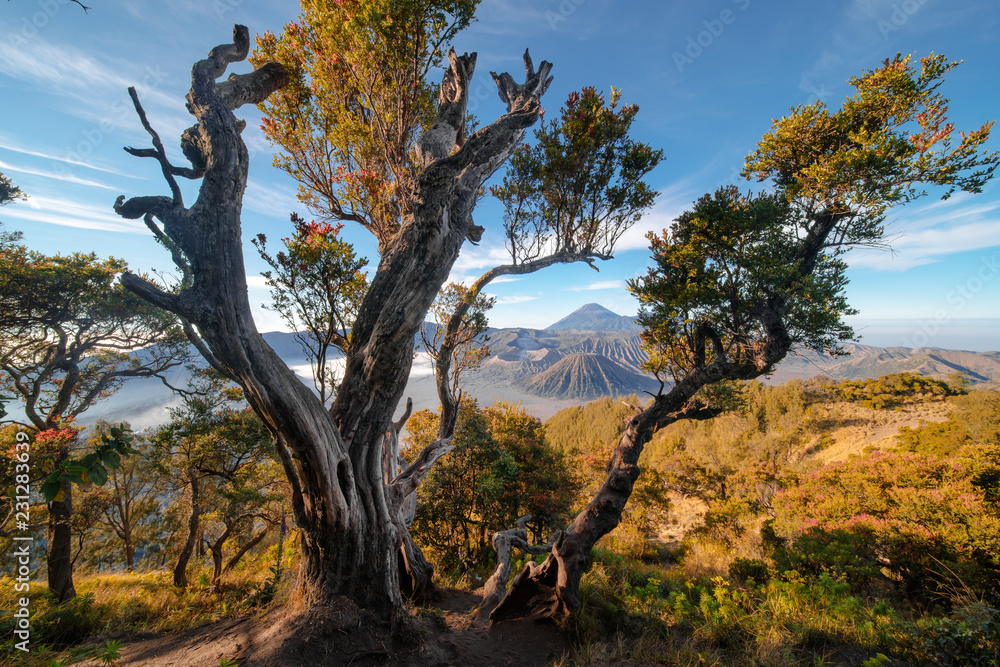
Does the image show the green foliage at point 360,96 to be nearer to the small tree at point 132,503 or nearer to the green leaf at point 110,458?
the green leaf at point 110,458

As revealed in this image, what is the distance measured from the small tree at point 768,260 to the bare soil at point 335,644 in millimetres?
617

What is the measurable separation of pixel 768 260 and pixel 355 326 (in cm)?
675

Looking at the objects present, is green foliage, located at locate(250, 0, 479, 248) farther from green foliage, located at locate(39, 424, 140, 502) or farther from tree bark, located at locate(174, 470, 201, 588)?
tree bark, located at locate(174, 470, 201, 588)

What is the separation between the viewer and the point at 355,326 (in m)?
4.10

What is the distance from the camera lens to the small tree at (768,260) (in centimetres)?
513

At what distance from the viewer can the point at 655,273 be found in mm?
6980

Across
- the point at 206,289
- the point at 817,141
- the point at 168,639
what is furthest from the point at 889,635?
the point at 168,639

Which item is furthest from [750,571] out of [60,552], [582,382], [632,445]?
[582,382]

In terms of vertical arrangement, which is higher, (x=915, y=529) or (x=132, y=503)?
(x=132, y=503)

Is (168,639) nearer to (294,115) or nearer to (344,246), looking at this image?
(344,246)

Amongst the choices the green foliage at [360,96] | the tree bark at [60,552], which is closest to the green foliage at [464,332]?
the green foliage at [360,96]

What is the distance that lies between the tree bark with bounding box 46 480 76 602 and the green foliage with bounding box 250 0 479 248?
300 inches

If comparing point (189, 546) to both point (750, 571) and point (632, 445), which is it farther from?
point (750, 571)

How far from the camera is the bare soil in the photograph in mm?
3293
